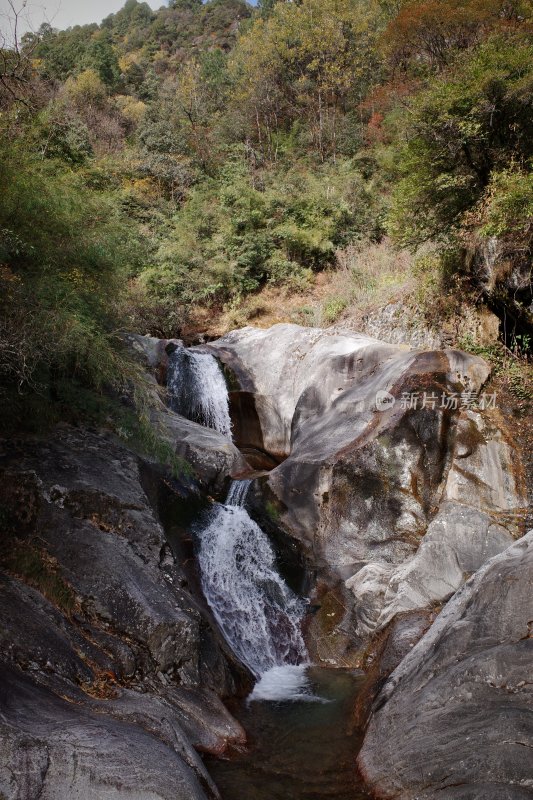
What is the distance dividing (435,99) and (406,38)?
16.3 m

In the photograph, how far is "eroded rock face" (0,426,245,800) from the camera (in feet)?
12.2

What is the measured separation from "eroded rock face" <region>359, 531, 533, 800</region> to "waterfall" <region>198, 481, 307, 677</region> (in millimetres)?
2258

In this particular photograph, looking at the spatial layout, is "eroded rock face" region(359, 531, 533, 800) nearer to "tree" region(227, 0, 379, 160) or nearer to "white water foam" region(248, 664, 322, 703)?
"white water foam" region(248, 664, 322, 703)

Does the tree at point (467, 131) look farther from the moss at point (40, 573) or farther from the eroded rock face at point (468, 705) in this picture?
the moss at point (40, 573)

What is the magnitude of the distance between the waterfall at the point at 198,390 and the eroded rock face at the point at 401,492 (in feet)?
11.3

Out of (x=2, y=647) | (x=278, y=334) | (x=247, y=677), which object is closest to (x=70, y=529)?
(x=2, y=647)

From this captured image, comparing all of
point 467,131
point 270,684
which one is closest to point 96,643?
point 270,684

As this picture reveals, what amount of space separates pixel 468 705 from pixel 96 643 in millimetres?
3623

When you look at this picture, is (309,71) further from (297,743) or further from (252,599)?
(297,743)

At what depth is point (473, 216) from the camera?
10.3 metres

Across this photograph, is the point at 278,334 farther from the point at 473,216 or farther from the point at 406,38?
the point at 406,38
